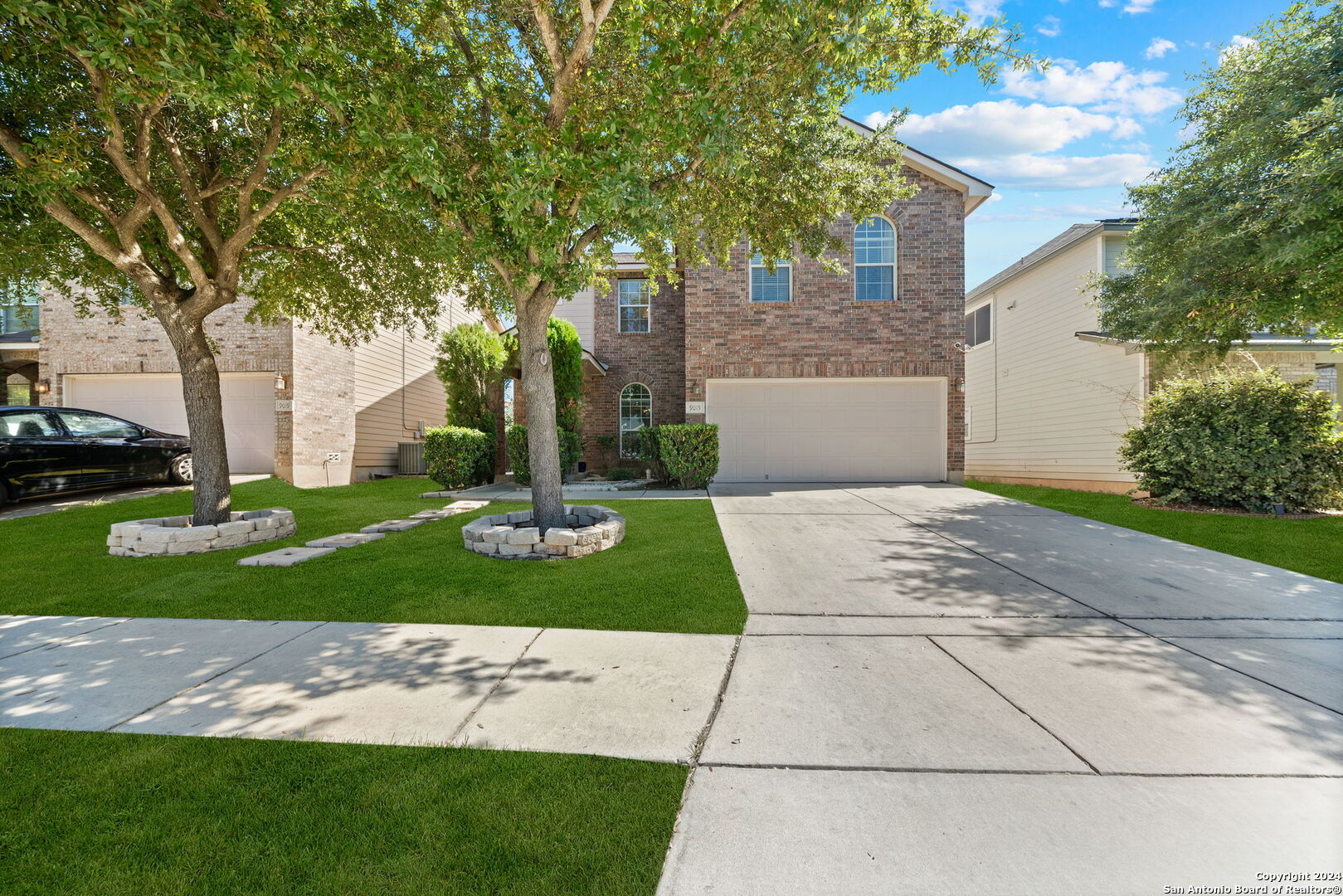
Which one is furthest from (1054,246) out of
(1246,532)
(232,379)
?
(232,379)

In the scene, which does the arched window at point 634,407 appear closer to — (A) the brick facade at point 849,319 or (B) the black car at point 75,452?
(A) the brick facade at point 849,319

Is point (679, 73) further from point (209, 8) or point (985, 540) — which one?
point (985, 540)

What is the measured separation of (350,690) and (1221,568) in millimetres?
7690

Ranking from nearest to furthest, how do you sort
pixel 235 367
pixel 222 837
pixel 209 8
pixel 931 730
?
pixel 222 837 < pixel 931 730 < pixel 209 8 < pixel 235 367

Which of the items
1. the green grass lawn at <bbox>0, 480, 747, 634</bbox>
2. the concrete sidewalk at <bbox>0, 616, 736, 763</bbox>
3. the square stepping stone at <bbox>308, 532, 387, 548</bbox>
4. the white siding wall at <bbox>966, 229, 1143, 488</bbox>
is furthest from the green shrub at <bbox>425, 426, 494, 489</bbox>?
the white siding wall at <bbox>966, 229, 1143, 488</bbox>

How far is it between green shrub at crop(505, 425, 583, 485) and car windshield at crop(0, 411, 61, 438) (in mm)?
7092

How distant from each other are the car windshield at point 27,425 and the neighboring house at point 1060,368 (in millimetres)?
Answer: 18212

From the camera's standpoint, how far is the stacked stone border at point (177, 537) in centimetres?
611

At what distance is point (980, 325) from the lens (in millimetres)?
17672

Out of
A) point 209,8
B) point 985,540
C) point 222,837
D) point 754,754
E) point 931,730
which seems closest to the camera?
point 222,837

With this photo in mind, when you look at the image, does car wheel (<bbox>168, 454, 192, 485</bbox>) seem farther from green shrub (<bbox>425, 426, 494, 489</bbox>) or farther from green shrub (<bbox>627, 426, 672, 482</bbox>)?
green shrub (<bbox>627, 426, 672, 482</bbox>)

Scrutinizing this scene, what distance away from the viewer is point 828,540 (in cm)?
683

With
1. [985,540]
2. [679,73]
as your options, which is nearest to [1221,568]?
[985,540]

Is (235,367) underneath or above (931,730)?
above
